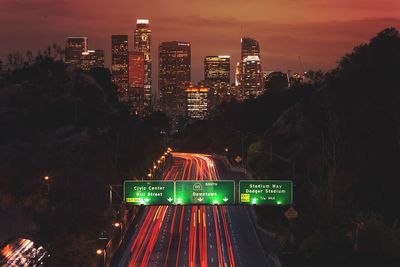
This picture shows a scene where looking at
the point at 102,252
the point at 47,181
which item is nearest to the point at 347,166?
the point at 47,181

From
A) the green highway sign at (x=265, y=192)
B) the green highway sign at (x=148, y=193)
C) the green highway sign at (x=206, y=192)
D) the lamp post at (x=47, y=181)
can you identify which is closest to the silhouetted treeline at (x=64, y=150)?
the lamp post at (x=47, y=181)

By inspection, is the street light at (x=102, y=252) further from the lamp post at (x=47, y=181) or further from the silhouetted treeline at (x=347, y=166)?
the lamp post at (x=47, y=181)

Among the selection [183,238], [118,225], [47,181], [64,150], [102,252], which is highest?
[64,150]

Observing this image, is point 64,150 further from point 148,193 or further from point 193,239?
point 148,193

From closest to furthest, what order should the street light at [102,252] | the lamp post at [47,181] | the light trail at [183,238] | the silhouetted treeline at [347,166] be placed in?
the street light at [102,252]
the silhouetted treeline at [347,166]
the light trail at [183,238]
the lamp post at [47,181]

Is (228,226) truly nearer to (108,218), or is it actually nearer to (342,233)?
(108,218)

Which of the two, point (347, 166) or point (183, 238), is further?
point (347, 166)

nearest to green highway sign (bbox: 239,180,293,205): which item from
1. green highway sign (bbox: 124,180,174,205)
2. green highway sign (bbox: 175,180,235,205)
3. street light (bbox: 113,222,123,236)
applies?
green highway sign (bbox: 175,180,235,205)
